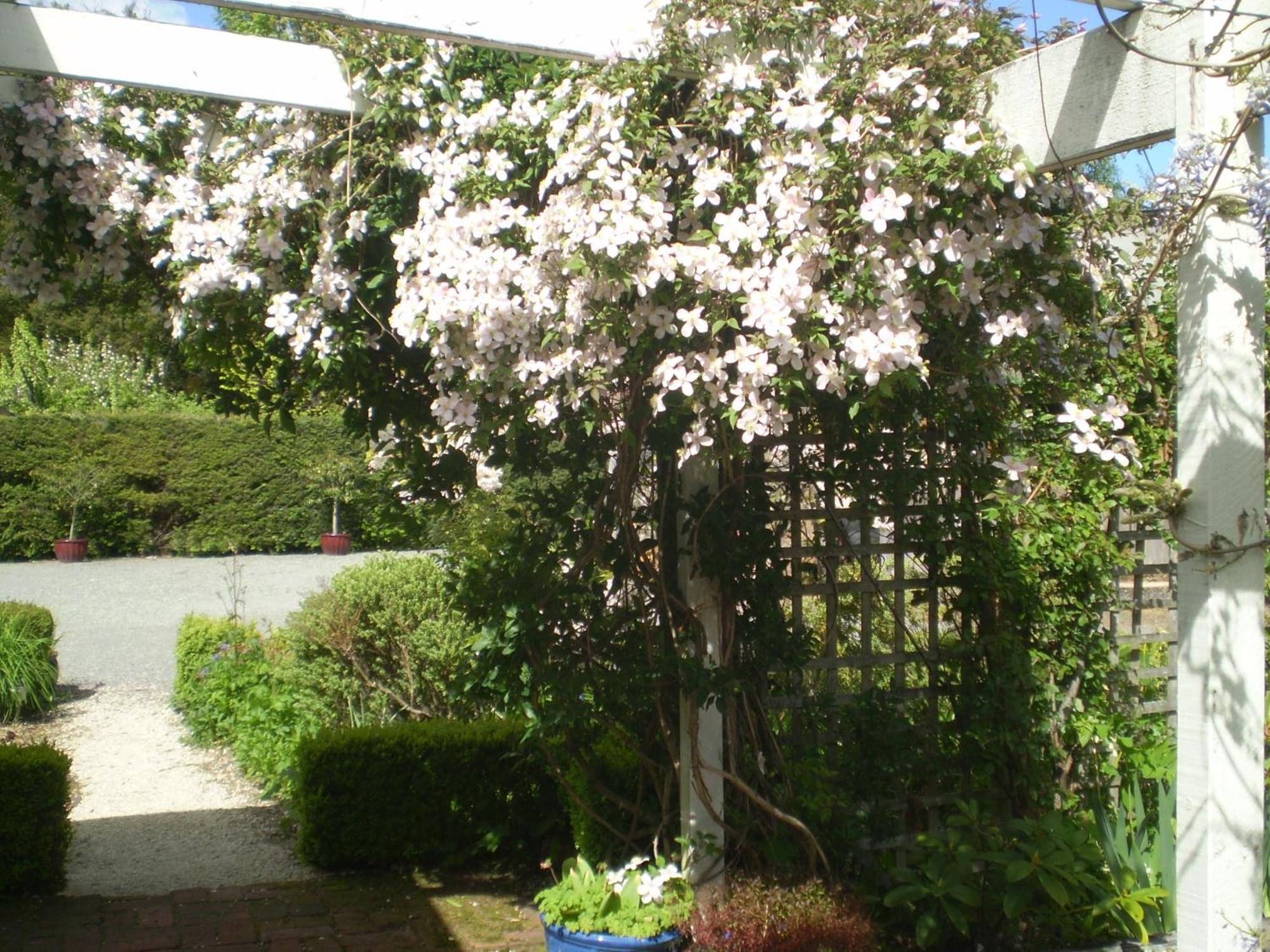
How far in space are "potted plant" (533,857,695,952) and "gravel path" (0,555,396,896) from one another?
1713 mm

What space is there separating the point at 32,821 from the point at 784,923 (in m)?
2.95

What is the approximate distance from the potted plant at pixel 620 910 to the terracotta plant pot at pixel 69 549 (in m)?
12.3

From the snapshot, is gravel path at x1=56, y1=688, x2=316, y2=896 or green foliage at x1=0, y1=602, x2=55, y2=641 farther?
green foliage at x1=0, y1=602, x2=55, y2=641

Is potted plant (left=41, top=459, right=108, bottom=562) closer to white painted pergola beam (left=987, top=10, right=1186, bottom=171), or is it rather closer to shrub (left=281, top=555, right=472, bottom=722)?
shrub (left=281, top=555, right=472, bottom=722)

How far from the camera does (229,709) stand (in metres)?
6.70

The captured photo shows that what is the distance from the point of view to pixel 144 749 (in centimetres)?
675

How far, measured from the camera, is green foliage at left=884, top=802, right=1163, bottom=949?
3.11 meters

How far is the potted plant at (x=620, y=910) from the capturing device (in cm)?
316

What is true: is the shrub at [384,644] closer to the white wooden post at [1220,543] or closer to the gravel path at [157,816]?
the gravel path at [157,816]

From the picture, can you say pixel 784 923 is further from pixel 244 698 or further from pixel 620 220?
pixel 244 698

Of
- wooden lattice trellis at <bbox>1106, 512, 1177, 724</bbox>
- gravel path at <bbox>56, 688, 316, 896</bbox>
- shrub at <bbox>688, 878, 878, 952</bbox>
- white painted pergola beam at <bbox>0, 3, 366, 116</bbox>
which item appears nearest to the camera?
white painted pergola beam at <bbox>0, 3, 366, 116</bbox>

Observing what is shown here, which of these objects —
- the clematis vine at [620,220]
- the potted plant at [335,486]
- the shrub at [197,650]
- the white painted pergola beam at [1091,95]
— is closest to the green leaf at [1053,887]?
the clematis vine at [620,220]

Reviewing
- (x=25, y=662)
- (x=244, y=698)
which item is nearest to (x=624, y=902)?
(x=244, y=698)

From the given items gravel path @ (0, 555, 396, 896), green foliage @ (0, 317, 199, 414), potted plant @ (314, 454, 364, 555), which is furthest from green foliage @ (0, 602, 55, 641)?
green foliage @ (0, 317, 199, 414)
